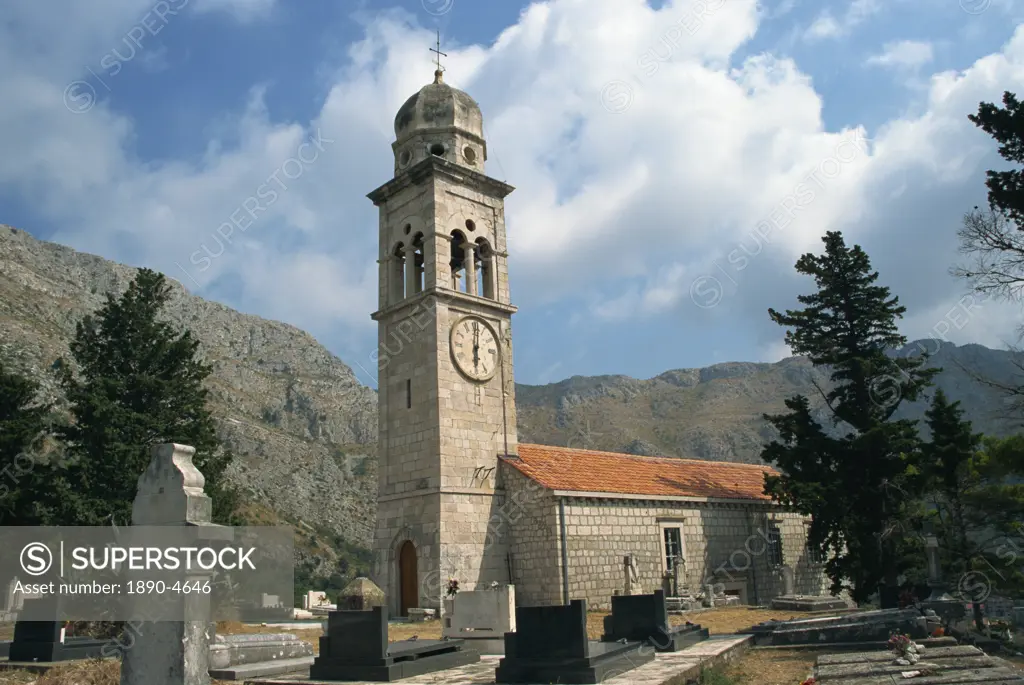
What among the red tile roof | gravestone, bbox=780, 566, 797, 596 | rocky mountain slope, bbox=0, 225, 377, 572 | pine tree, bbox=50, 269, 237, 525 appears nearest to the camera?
the red tile roof

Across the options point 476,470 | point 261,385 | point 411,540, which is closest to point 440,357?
point 476,470

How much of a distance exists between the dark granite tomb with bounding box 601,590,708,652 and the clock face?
12.4 m

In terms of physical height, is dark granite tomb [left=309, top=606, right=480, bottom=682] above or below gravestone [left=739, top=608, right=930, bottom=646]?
above

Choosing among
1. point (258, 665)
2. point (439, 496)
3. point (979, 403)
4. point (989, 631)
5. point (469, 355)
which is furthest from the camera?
point (979, 403)

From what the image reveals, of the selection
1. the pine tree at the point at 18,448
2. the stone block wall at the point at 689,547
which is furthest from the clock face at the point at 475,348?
the pine tree at the point at 18,448

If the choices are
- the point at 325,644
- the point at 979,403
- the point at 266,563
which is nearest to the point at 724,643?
the point at 325,644

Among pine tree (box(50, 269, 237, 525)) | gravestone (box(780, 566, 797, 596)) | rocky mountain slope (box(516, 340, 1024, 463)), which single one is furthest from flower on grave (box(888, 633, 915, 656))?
rocky mountain slope (box(516, 340, 1024, 463))

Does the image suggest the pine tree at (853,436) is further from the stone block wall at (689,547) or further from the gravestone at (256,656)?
the gravestone at (256,656)

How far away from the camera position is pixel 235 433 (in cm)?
9319

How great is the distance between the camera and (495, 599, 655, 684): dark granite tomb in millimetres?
10031

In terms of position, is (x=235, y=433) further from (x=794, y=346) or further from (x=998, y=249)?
(x=998, y=249)

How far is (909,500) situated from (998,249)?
39.8 feet

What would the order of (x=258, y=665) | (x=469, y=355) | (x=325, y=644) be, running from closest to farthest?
1. (x=325, y=644)
2. (x=258, y=665)
3. (x=469, y=355)

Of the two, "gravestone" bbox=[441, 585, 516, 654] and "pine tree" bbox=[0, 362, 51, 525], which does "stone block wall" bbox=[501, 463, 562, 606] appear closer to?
"gravestone" bbox=[441, 585, 516, 654]
